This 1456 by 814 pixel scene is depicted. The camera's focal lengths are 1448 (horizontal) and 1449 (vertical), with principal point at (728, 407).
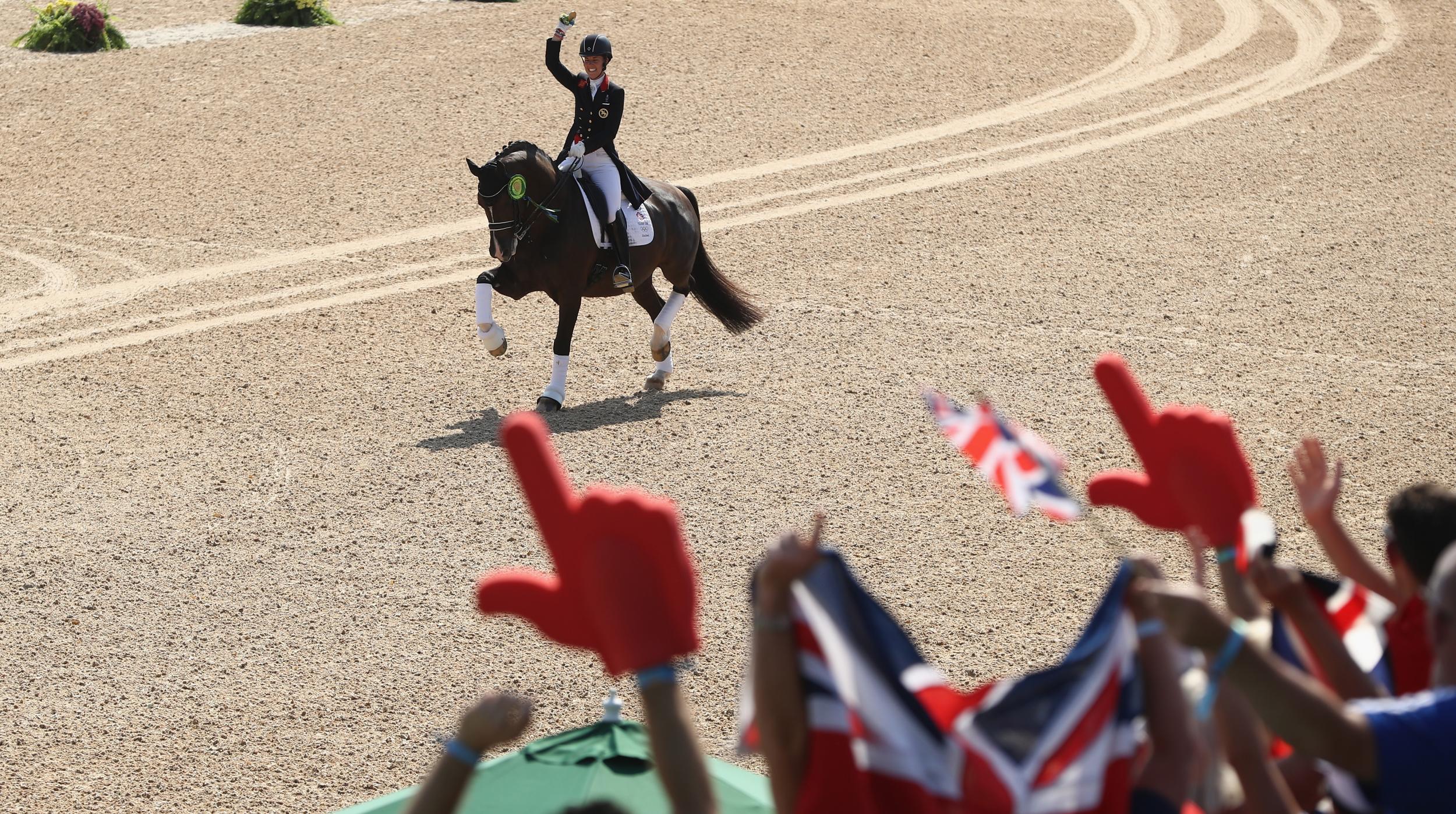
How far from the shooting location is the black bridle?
35.5 feet

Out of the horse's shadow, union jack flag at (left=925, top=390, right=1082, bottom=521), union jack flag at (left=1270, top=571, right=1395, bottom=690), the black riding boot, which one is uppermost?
union jack flag at (left=925, top=390, right=1082, bottom=521)

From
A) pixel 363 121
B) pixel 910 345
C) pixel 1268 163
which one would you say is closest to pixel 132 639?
pixel 910 345

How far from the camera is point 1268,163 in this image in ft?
56.3

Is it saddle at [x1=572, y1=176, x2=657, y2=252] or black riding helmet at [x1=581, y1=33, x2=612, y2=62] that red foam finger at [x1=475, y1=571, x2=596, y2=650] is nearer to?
saddle at [x1=572, y1=176, x2=657, y2=252]

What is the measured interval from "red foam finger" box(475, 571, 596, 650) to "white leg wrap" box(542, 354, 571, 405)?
323 inches

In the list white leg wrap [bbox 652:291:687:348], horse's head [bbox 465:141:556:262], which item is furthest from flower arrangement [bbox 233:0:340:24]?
white leg wrap [bbox 652:291:687:348]

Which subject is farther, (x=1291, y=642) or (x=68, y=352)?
(x=68, y=352)

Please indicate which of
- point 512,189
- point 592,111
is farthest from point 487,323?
point 592,111

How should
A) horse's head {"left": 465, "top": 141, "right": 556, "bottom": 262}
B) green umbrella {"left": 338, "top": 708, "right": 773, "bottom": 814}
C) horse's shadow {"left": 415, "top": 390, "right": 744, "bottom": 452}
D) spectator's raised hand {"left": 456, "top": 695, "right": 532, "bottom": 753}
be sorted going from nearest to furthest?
spectator's raised hand {"left": 456, "top": 695, "right": 532, "bottom": 753}, green umbrella {"left": 338, "top": 708, "right": 773, "bottom": 814}, horse's shadow {"left": 415, "top": 390, "right": 744, "bottom": 452}, horse's head {"left": 465, "top": 141, "right": 556, "bottom": 262}

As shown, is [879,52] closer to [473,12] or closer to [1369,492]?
[473,12]

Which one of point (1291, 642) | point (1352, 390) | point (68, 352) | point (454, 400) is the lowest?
point (68, 352)

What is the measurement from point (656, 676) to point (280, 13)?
21.9m

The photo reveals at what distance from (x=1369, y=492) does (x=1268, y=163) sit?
9205 mm

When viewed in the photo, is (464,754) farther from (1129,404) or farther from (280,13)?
(280,13)
